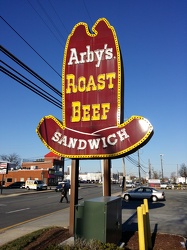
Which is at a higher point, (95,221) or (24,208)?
(95,221)

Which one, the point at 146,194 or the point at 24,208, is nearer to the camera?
the point at 24,208

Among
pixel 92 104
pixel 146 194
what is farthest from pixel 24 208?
→ pixel 92 104

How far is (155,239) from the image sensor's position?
892cm

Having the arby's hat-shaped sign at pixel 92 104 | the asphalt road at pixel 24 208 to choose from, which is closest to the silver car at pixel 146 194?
the asphalt road at pixel 24 208

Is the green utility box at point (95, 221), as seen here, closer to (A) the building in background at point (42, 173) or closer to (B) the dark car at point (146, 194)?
(B) the dark car at point (146, 194)

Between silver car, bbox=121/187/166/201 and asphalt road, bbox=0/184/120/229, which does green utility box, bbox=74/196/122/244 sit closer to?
asphalt road, bbox=0/184/120/229

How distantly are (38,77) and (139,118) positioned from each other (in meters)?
4.18

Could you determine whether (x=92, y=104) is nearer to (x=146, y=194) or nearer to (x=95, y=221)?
(x=95, y=221)

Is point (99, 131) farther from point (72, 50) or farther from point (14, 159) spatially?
point (14, 159)

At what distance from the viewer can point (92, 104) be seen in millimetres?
9359

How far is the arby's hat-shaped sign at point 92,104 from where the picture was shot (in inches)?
343

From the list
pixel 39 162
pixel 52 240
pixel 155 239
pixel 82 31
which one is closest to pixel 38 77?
pixel 82 31

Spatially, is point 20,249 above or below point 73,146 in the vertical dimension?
below

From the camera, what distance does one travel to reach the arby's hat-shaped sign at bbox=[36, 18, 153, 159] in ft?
28.6
